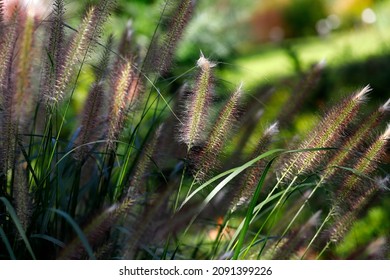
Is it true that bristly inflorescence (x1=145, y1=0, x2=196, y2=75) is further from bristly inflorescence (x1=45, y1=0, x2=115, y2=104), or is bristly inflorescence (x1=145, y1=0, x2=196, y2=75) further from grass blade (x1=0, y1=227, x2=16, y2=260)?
grass blade (x1=0, y1=227, x2=16, y2=260)

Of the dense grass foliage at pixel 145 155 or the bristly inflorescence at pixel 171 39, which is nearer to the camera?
the dense grass foliage at pixel 145 155

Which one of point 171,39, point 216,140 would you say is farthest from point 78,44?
point 216,140

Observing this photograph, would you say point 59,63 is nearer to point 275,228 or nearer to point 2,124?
point 2,124

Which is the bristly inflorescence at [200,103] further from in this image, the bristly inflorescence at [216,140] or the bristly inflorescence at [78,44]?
the bristly inflorescence at [78,44]

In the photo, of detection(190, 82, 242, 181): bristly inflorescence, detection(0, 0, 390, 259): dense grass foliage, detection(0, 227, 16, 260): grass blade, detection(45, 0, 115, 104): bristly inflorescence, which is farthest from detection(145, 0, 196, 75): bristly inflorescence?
detection(0, 227, 16, 260): grass blade

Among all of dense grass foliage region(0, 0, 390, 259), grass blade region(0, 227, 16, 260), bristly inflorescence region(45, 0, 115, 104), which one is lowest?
grass blade region(0, 227, 16, 260)

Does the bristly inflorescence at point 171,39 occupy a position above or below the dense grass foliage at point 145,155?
above

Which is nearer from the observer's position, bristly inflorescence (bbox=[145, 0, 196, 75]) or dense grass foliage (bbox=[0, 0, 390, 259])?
dense grass foliage (bbox=[0, 0, 390, 259])

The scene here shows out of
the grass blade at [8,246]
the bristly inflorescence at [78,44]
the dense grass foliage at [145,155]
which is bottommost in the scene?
the grass blade at [8,246]

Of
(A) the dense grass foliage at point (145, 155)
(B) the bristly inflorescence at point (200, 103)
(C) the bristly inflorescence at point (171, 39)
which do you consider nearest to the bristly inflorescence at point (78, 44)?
(A) the dense grass foliage at point (145, 155)
